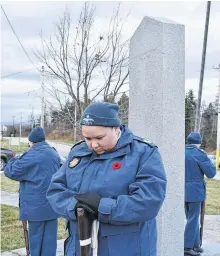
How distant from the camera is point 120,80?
8172 millimetres

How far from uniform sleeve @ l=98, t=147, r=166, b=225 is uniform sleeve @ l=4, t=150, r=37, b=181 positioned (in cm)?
289

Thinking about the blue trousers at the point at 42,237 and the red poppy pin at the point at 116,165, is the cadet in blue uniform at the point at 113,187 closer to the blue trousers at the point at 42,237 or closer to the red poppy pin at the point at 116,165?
the red poppy pin at the point at 116,165

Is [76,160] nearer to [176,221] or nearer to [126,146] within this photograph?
[126,146]

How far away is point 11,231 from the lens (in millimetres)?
7293

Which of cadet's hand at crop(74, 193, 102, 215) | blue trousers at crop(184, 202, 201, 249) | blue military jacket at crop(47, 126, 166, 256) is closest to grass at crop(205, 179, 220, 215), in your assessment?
blue trousers at crop(184, 202, 201, 249)

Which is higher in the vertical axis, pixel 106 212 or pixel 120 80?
pixel 120 80

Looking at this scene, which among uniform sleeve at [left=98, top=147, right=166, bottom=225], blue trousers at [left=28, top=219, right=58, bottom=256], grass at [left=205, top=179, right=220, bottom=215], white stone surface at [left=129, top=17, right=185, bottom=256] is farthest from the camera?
grass at [left=205, top=179, right=220, bottom=215]

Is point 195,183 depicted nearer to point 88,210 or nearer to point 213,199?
point 88,210

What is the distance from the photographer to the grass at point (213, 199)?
10116mm

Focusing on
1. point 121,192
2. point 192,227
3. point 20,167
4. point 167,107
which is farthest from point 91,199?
point 192,227

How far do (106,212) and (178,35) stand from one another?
8.16 ft

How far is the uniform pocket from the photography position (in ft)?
8.25

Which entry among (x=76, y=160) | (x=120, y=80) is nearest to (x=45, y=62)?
(x=120, y=80)

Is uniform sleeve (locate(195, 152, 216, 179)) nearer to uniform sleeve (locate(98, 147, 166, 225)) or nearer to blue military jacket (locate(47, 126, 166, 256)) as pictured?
blue military jacket (locate(47, 126, 166, 256))
